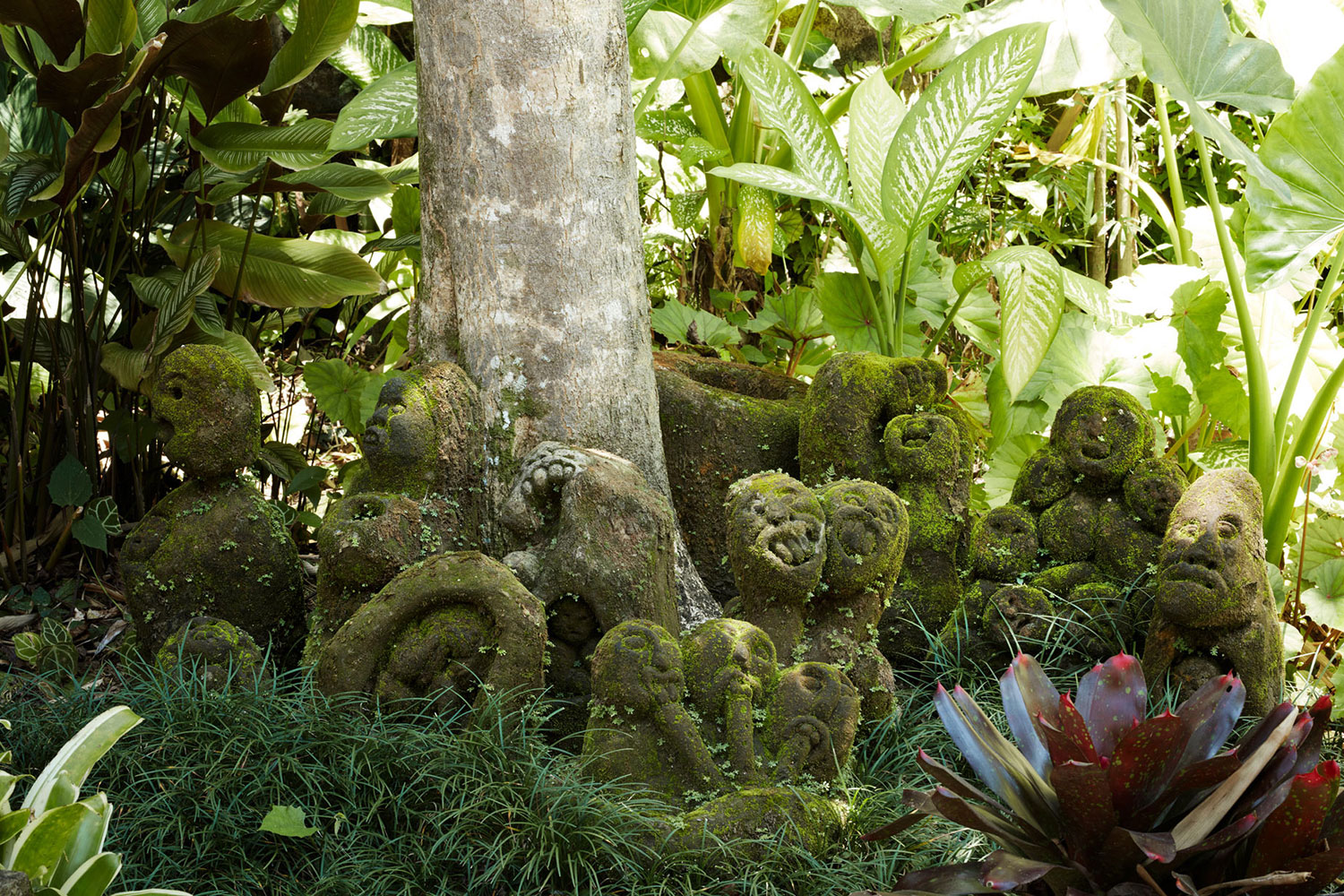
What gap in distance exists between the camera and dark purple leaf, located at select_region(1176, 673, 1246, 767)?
2111 millimetres

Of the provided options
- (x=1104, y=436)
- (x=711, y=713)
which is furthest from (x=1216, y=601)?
(x=711, y=713)

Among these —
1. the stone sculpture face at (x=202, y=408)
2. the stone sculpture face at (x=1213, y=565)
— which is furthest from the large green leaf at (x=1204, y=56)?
the stone sculpture face at (x=202, y=408)

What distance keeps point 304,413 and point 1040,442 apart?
11.7 feet

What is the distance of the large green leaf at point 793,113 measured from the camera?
387 centimetres

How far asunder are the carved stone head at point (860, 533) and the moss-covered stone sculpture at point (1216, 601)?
28.1 inches

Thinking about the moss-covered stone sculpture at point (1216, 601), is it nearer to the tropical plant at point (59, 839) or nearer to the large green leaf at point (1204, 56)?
the large green leaf at point (1204, 56)

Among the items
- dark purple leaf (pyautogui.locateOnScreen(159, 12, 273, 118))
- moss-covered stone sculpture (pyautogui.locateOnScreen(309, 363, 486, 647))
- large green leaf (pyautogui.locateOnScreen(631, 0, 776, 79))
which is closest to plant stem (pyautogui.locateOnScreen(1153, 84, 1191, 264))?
large green leaf (pyautogui.locateOnScreen(631, 0, 776, 79))

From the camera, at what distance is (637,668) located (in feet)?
8.63

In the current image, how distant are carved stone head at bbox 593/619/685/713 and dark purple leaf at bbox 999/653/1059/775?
0.78 metres

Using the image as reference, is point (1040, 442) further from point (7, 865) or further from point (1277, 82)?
point (7, 865)

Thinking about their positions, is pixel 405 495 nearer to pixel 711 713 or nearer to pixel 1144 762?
pixel 711 713

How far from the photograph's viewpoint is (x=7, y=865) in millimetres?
1905

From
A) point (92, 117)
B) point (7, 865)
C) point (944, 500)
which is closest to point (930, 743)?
point (944, 500)

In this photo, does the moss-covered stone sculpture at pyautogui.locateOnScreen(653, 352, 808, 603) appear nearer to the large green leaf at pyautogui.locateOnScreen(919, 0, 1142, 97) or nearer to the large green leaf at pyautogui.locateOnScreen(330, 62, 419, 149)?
the large green leaf at pyautogui.locateOnScreen(330, 62, 419, 149)
